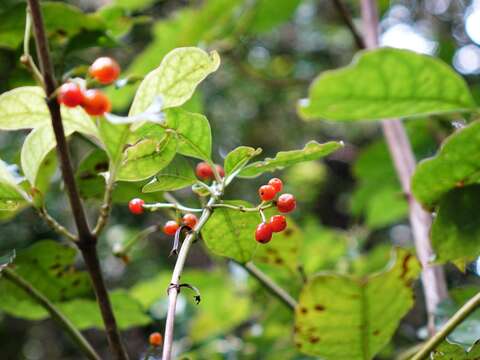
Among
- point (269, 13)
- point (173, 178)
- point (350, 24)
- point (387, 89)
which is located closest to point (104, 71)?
point (173, 178)

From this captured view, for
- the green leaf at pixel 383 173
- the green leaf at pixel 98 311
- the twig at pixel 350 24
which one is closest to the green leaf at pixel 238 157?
the green leaf at pixel 98 311

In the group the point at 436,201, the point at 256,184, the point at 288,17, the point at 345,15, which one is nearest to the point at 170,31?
the point at 288,17

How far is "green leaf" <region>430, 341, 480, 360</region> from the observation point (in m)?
0.62

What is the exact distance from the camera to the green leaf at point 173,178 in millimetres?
580

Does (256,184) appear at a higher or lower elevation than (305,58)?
lower

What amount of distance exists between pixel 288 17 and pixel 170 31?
0.25 meters

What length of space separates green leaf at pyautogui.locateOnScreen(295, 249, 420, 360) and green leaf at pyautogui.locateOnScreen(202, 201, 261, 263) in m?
0.08

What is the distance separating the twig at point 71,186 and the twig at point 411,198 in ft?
1.28

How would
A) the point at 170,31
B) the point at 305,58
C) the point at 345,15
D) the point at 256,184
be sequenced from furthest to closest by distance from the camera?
the point at 305,58
the point at 256,184
the point at 170,31
the point at 345,15

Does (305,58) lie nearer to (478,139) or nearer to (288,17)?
(288,17)

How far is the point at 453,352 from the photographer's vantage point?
0.62 m

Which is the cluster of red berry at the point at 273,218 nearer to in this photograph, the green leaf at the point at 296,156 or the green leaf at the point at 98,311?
the green leaf at the point at 296,156

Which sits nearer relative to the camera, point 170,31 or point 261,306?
point 170,31

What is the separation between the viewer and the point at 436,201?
745mm
